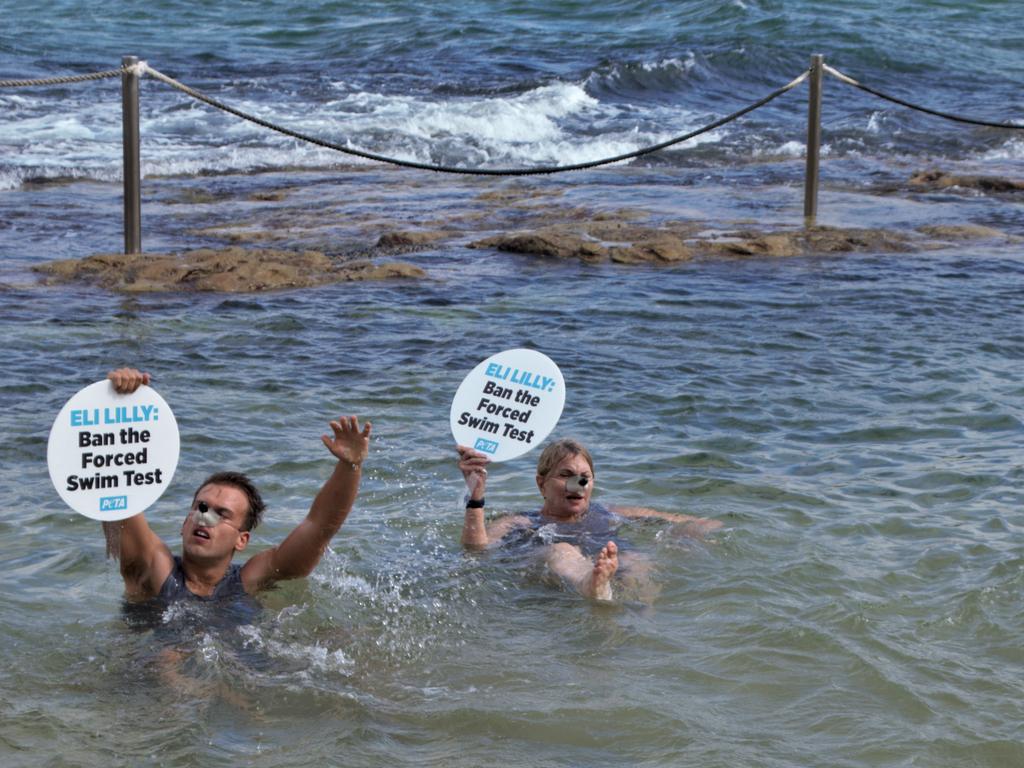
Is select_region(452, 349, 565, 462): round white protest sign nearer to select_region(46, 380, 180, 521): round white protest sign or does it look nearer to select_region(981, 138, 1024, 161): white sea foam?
select_region(46, 380, 180, 521): round white protest sign

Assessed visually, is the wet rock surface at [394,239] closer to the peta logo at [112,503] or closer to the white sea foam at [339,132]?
the white sea foam at [339,132]

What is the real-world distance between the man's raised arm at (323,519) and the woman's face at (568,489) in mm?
1258

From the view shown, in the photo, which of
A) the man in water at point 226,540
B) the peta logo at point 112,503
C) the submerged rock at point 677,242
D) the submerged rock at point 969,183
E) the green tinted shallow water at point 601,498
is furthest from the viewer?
the submerged rock at point 969,183

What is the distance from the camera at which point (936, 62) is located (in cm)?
2355

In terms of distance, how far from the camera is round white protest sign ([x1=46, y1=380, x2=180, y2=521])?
4.66 metres

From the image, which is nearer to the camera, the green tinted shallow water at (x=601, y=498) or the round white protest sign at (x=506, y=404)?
the green tinted shallow water at (x=601, y=498)

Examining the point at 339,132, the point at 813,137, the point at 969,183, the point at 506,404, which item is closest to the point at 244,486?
the point at 506,404

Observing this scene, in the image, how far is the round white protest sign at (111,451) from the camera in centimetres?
466

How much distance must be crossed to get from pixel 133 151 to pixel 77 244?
1.74m

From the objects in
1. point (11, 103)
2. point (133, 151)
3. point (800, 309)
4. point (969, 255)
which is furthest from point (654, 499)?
point (11, 103)

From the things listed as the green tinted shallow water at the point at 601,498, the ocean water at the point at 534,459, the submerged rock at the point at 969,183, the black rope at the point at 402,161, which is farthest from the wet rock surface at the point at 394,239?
the submerged rock at the point at 969,183

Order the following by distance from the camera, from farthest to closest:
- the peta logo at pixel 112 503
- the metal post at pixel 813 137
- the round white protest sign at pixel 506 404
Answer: the metal post at pixel 813 137 < the round white protest sign at pixel 506 404 < the peta logo at pixel 112 503

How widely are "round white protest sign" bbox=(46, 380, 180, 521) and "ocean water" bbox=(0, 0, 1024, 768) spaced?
54 centimetres

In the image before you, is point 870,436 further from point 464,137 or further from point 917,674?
point 464,137
